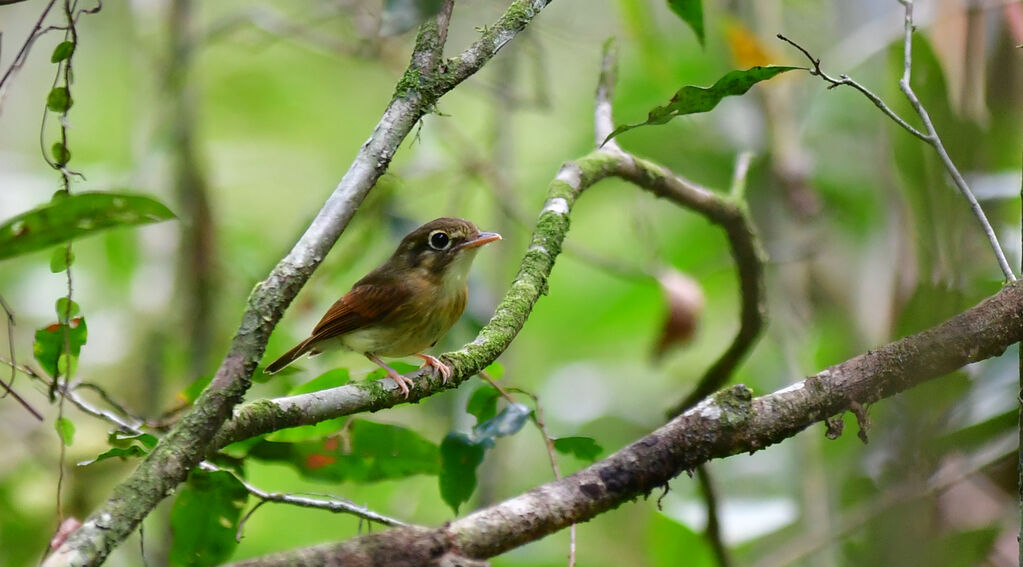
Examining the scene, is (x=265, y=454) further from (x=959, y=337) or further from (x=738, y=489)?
(x=738, y=489)

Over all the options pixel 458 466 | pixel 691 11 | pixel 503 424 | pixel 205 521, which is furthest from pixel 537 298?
pixel 205 521

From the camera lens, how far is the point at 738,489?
16.0ft

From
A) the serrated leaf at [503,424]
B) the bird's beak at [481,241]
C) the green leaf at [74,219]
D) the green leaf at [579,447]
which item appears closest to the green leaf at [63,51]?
the green leaf at [74,219]

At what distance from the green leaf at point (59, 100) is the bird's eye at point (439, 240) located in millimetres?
1959

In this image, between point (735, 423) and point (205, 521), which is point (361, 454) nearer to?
point (205, 521)

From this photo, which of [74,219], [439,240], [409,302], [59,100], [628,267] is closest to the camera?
[74,219]

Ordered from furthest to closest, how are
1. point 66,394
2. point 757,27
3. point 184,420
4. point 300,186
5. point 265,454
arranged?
point 300,186 < point 757,27 < point 265,454 < point 66,394 < point 184,420

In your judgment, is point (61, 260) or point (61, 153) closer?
point (61, 153)

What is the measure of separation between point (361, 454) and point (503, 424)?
0.44 metres

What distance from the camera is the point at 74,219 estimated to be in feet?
5.37

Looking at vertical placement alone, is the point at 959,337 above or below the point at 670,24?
below

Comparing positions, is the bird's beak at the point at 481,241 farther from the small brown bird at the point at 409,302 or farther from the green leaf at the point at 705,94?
the green leaf at the point at 705,94

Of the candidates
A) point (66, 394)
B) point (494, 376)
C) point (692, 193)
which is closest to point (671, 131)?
point (692, 193)

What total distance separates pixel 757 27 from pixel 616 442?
287 centimetres
